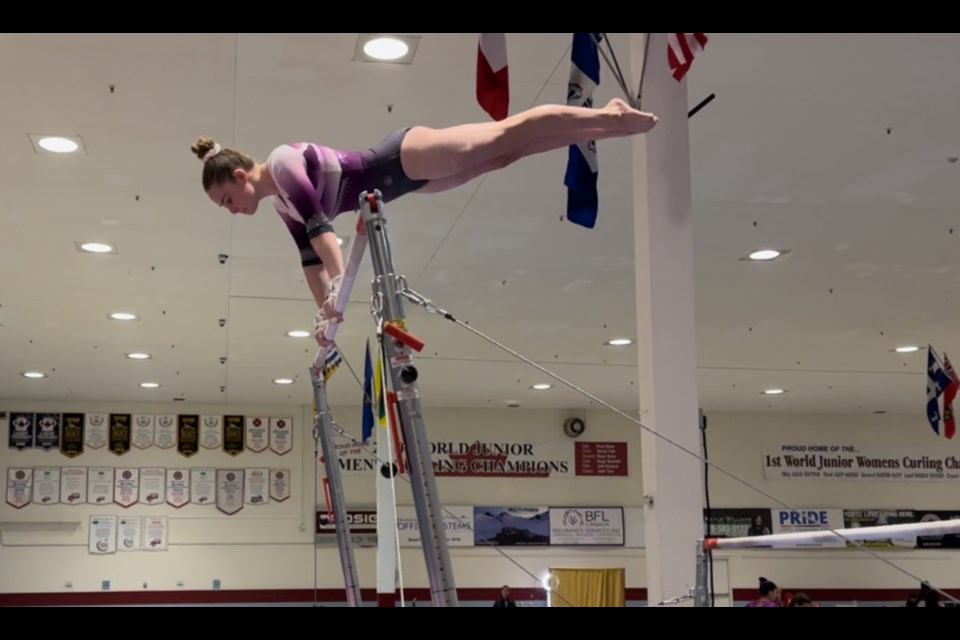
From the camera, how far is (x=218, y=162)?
3.43m

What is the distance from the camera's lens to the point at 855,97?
6.10 metres

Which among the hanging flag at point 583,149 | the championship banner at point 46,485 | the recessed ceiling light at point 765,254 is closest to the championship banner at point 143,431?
the championship banner at point 46,485

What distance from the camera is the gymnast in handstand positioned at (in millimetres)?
2961

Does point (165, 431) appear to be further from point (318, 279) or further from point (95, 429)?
point (318, 279)

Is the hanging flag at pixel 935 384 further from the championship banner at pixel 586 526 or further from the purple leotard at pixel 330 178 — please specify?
the purple leotard at pixel 330 178

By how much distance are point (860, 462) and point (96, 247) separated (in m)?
14.9

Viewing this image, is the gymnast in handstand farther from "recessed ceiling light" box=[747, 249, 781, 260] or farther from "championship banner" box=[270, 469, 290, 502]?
"championship banner" box=[270, 469, 290, 502]

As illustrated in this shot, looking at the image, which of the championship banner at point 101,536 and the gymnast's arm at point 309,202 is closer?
the gymnast's arm at point 309,202

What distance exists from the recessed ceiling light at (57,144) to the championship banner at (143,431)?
37.1ft

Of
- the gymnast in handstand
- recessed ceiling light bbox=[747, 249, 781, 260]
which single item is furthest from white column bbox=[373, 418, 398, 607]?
recessed ceiling light bbox=[747, 249, 781, 260]

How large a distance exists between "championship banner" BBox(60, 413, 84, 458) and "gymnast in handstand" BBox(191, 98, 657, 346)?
14.8 m

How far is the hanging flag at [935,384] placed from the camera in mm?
12211
